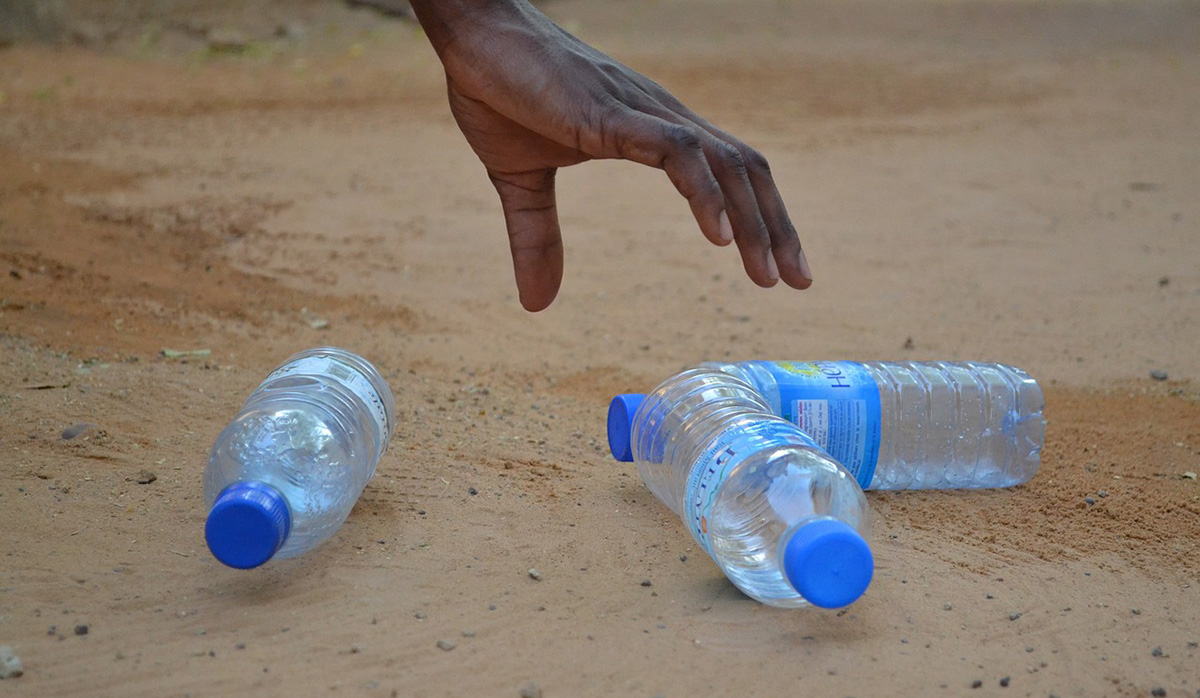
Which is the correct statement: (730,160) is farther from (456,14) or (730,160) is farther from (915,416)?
(915,416)

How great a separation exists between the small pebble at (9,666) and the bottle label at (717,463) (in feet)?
4.11

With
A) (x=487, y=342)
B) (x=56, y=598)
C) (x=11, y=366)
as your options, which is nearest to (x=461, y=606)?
(x=56, y=598)

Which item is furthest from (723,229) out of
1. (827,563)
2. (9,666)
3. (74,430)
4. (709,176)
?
(74,430)

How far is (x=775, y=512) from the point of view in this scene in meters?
2.14

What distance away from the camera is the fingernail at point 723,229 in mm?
2096

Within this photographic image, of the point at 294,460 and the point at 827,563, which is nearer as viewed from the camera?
the point at 827,563

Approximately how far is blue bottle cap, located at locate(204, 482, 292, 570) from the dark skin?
88 cm

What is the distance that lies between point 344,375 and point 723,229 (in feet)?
3.29

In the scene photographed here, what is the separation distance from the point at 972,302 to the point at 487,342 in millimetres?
2179

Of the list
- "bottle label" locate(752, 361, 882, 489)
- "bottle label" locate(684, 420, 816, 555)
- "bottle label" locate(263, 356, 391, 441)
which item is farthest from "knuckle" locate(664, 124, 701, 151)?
"bottle label" locate(263, 356, 391, 441)

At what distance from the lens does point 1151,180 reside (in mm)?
6961

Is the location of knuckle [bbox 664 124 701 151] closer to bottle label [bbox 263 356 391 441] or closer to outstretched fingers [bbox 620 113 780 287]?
outstretched fingers [bbox 620 113 780 287]

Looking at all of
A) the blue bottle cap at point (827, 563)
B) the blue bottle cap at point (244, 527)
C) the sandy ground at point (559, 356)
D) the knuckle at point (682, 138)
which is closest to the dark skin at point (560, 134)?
the knuckle at point (682, 138)

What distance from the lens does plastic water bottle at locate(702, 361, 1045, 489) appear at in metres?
2.76
